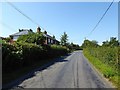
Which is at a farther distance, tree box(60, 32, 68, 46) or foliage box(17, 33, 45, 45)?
tree box(60, 32, 68, 46)

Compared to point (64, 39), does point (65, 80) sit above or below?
below

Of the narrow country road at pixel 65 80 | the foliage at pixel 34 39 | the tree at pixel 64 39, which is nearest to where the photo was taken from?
the narrow country road at pixel 65 80

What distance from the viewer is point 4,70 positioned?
16.2 metres

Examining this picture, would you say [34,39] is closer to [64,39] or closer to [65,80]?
[65,80]

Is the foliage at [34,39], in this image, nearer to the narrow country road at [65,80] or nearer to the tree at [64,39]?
the narrow country road at [65,80]


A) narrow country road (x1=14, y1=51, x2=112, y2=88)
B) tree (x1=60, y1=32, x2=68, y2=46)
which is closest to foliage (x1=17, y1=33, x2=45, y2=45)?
narrow country road (x1=14, y1=51, x2=112, y2=88)

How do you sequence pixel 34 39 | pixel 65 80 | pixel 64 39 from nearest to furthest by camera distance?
pixel 65 80 < pixel 34 39 < pixel 64 39

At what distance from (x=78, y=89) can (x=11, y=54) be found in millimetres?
7892

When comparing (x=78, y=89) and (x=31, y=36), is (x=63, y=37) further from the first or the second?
(x=78, y=89)

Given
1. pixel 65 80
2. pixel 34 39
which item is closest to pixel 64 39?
pixel 34 39

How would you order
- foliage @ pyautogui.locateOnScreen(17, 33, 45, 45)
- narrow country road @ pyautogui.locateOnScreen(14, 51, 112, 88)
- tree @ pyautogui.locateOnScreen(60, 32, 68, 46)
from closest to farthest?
narrow country road @ pyautogui.locateOnScreen(14, 51, 112, 88) < foliage @ pyautogui.locateOnScreen(17, 33, 45, 45) < tree @ pyautogui.locateOnScreen(60, 32, 68, 46)

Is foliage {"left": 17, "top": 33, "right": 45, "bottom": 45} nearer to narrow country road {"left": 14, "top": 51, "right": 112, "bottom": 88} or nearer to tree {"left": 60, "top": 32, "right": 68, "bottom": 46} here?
narrow country road {"left": 14, "top": 51, "right": 112, "bottom": 88}

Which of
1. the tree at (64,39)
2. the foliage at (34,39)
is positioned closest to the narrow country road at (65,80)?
the foliage at (34,39)

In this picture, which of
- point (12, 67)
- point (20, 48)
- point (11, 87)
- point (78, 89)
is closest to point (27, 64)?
point (20, 48)
